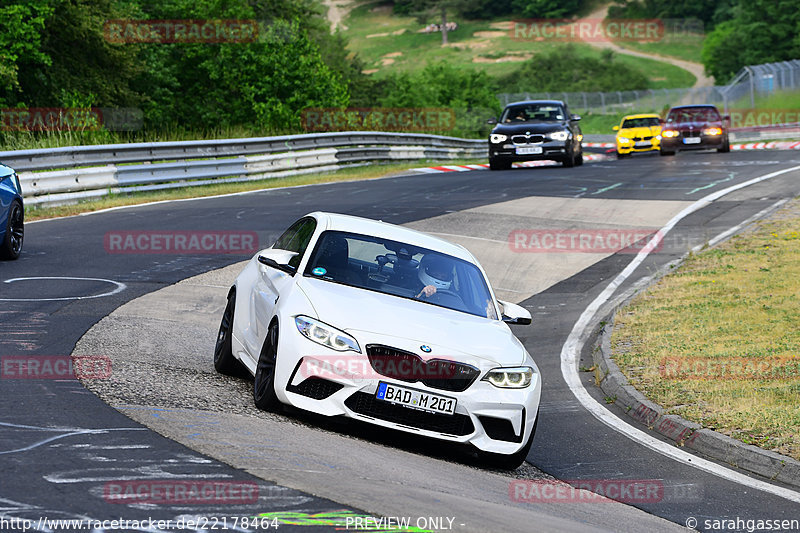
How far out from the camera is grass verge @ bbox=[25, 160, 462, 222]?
19.5 m

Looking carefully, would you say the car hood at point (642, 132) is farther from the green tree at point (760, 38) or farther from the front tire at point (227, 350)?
the green tree at point (760, 38)

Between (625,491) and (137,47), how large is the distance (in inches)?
1708

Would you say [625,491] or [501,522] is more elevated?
[501,522]

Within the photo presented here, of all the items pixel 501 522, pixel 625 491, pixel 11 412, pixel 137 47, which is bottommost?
pixel 625 491

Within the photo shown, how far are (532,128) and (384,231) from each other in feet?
73.1

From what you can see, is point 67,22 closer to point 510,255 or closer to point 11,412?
point 510,255

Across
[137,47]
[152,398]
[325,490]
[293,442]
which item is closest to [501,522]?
[325,490]

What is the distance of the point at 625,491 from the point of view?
7.13 m

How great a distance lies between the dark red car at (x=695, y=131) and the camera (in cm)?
3612

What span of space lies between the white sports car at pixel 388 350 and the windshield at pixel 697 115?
3034 centimetres

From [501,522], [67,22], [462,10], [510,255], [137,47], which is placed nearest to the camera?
[501,522]

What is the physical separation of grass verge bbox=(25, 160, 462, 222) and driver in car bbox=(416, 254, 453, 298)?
11943 millimetres

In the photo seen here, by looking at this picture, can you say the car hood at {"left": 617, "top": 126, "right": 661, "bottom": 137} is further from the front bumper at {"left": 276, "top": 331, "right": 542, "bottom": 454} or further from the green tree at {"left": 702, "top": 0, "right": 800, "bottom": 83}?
the green tree at {"left": 702, "top": 0, "right": 800, "bottom": 83}

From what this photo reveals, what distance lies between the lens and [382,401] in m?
6.93
